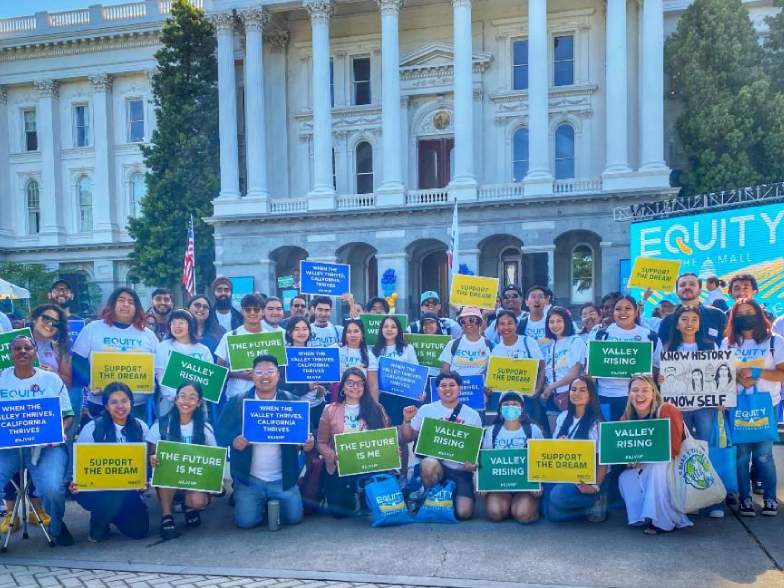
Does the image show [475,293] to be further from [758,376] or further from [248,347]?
[758,376]

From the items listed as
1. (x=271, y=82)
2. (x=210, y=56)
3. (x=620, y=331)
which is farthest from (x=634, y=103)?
(x=620, y=331)

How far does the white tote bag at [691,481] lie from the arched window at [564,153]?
2385 cm

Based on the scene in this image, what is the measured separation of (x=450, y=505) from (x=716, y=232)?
1130cm

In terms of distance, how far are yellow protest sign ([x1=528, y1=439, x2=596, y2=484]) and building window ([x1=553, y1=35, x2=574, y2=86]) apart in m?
25.4

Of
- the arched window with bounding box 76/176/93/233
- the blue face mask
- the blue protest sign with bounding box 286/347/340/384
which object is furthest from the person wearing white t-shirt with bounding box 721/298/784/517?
the arched window with bounding box 76/176/93/233

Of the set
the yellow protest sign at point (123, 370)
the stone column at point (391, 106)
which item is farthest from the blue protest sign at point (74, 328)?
the stone column at point (391, 106)

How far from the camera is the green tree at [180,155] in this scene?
28906 millimetres

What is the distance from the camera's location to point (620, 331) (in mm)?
7004

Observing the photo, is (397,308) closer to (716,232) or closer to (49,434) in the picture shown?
(716,232)

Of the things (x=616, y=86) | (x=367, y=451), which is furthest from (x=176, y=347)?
(x=616, y=86)

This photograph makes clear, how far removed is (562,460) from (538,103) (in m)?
22.4

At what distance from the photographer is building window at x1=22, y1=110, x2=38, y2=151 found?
38094 mm

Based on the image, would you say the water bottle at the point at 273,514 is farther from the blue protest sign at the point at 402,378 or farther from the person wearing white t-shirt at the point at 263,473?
the blue protest sign at the point at 402,378

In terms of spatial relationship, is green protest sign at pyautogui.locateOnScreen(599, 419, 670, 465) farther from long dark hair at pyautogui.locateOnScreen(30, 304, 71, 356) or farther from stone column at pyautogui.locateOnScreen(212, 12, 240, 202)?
stone column at pyautogui.locateOnScreen(212, 12, 240, 202)
